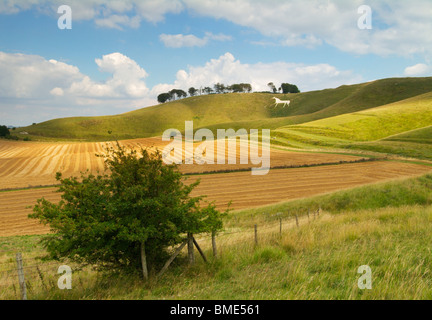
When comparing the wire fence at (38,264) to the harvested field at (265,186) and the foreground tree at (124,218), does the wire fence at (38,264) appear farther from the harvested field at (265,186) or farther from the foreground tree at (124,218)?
the harvested field at (265,186)

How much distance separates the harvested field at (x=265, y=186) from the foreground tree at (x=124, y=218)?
21.3 m

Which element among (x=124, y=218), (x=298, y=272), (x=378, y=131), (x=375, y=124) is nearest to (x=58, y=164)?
(x=124, y=218)

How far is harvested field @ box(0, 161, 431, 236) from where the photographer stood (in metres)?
31.7

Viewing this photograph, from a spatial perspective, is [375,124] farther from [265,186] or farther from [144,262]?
[144,262]

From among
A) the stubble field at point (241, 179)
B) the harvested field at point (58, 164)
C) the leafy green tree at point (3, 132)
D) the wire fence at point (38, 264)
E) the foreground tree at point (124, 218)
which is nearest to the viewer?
the wire fence at point (38, 264)

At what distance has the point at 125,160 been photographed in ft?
31.4

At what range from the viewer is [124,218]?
8.78 m

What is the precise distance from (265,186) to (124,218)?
33.1 metres

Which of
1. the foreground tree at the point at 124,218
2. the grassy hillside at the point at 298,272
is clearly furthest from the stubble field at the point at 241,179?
the foreground tree at the point at 124,218

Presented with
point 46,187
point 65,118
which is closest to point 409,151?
point 46,187

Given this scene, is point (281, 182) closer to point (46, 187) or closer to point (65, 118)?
point (46, 187)

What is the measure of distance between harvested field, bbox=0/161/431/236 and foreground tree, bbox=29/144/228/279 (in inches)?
839

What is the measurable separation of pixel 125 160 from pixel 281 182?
115 ft

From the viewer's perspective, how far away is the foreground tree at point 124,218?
8.25 meters
